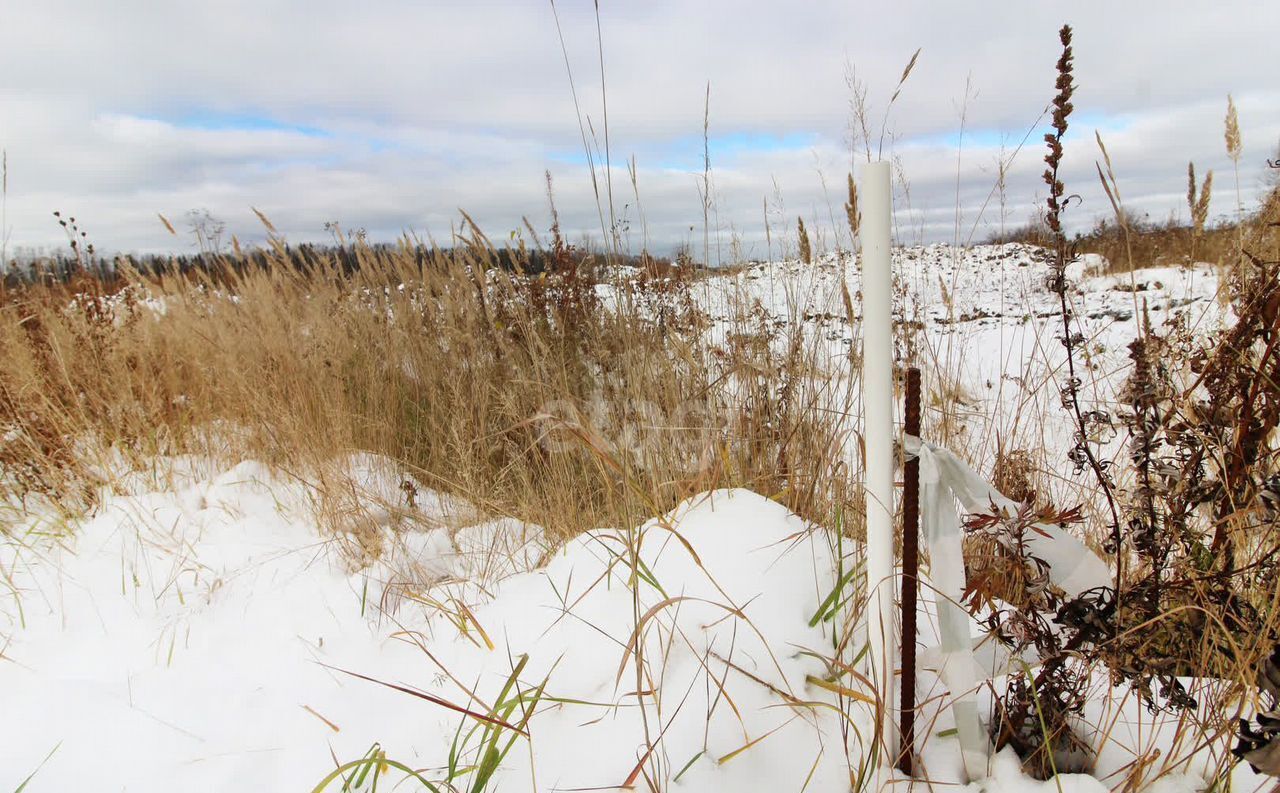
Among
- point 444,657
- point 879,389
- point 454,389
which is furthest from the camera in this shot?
point 454,389

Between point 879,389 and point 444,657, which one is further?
point 444,657

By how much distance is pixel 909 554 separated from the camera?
1.00 meters

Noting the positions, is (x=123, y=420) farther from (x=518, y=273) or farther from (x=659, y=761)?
(x=659, y=761)

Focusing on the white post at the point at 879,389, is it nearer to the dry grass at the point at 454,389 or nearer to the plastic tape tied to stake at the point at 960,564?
the plastic tape tied to stake at the point at 960,564

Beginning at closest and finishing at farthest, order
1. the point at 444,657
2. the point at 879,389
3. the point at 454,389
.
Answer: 1. the point at 879,389
2. the point at 444,657
3. the point at 454,389

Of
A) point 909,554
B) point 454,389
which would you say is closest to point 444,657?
point 909,554

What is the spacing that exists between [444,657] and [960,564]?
1.24 m

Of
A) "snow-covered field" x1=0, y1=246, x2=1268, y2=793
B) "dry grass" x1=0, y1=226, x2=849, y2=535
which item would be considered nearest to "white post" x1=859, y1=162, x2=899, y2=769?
"snow-covered field" x1=0, y1=246, x2=1268, y2=793

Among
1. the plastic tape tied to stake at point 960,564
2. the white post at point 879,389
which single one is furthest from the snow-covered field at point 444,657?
the white post at point 879,389

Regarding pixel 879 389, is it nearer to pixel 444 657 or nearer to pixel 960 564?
pixel 960 564

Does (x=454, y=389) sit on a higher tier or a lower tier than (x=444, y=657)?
higher

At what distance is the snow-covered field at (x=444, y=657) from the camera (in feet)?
3.79

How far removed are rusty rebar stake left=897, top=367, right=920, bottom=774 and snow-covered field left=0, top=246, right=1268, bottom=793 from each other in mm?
62

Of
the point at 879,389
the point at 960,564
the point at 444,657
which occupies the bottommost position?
the point at 444,657
